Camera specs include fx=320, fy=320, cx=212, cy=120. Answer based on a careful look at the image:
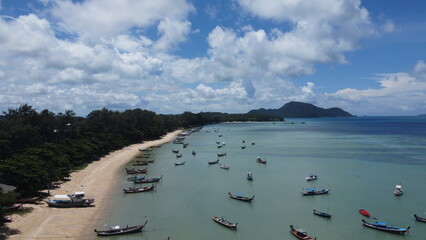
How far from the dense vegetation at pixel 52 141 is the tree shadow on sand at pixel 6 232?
26.8 feet

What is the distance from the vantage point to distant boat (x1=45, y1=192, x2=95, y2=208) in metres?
36.0

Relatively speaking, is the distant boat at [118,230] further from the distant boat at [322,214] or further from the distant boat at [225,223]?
the distant boat at [322,214]

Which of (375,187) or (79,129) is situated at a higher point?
(79,129)

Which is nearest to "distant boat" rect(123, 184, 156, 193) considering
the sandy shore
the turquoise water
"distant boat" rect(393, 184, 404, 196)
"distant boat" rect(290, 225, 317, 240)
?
the turquoise water

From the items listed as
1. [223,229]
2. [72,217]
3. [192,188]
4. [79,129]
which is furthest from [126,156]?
[223,229]

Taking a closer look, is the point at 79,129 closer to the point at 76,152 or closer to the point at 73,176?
the point at 76,152

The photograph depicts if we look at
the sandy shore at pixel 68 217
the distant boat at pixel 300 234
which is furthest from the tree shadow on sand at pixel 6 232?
the distant boat at pixel 300 234

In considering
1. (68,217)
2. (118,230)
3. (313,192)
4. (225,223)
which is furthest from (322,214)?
(68,217)

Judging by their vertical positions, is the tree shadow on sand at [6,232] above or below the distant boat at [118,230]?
above

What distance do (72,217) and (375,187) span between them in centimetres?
4045

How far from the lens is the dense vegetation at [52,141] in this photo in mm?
37438

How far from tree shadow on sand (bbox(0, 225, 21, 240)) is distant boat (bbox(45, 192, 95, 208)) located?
702 centimetres

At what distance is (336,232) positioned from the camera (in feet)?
101

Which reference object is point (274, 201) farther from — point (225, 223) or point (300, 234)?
point (300, 234)
